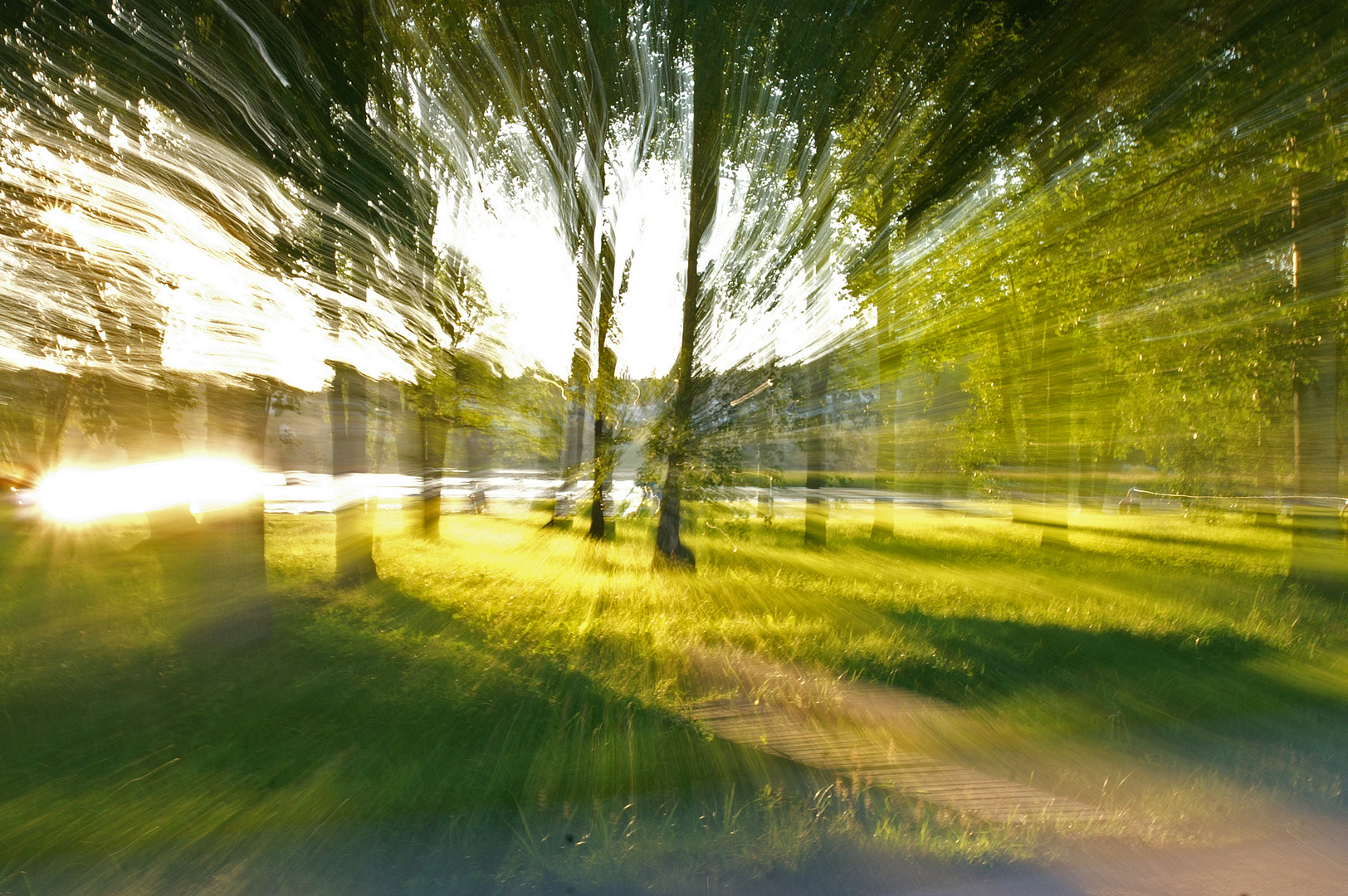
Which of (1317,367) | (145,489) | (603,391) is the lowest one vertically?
(145,489)

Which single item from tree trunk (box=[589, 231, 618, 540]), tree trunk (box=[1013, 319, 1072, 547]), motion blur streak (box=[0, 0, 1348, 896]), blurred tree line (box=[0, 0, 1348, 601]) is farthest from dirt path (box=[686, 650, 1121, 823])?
Answer: tree trunk (box=[1013, 319, 1072, 547])

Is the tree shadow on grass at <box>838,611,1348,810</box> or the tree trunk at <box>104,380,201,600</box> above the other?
the tree trunk at <box>104,380,201,600</box>

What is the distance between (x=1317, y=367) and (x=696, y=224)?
790 centimetres

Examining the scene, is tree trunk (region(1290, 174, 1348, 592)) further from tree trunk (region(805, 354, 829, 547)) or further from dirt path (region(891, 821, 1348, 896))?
dirt path (region(891, 821, 1348, 896))

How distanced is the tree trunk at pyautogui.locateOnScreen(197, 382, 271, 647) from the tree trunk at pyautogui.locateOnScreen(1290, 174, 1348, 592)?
10.7 meters

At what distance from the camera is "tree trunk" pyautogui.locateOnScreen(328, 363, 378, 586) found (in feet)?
30.8

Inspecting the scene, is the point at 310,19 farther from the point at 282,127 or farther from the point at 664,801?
the point at 664,801

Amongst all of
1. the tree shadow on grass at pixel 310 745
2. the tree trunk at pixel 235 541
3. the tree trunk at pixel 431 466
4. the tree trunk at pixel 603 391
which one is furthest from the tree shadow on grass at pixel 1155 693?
the tree trunk at pixel 431 466

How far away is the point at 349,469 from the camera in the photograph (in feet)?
33.5

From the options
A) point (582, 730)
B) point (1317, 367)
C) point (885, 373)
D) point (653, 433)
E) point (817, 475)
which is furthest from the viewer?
point (817, 475)

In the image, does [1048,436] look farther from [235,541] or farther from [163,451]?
[163,451]

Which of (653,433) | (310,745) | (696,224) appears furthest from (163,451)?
(310,745)

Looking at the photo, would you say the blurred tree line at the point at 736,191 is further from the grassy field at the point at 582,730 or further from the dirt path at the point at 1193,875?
the dirt path at the point at 1193,875

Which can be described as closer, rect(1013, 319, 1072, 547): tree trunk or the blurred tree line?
the blurred tree line
